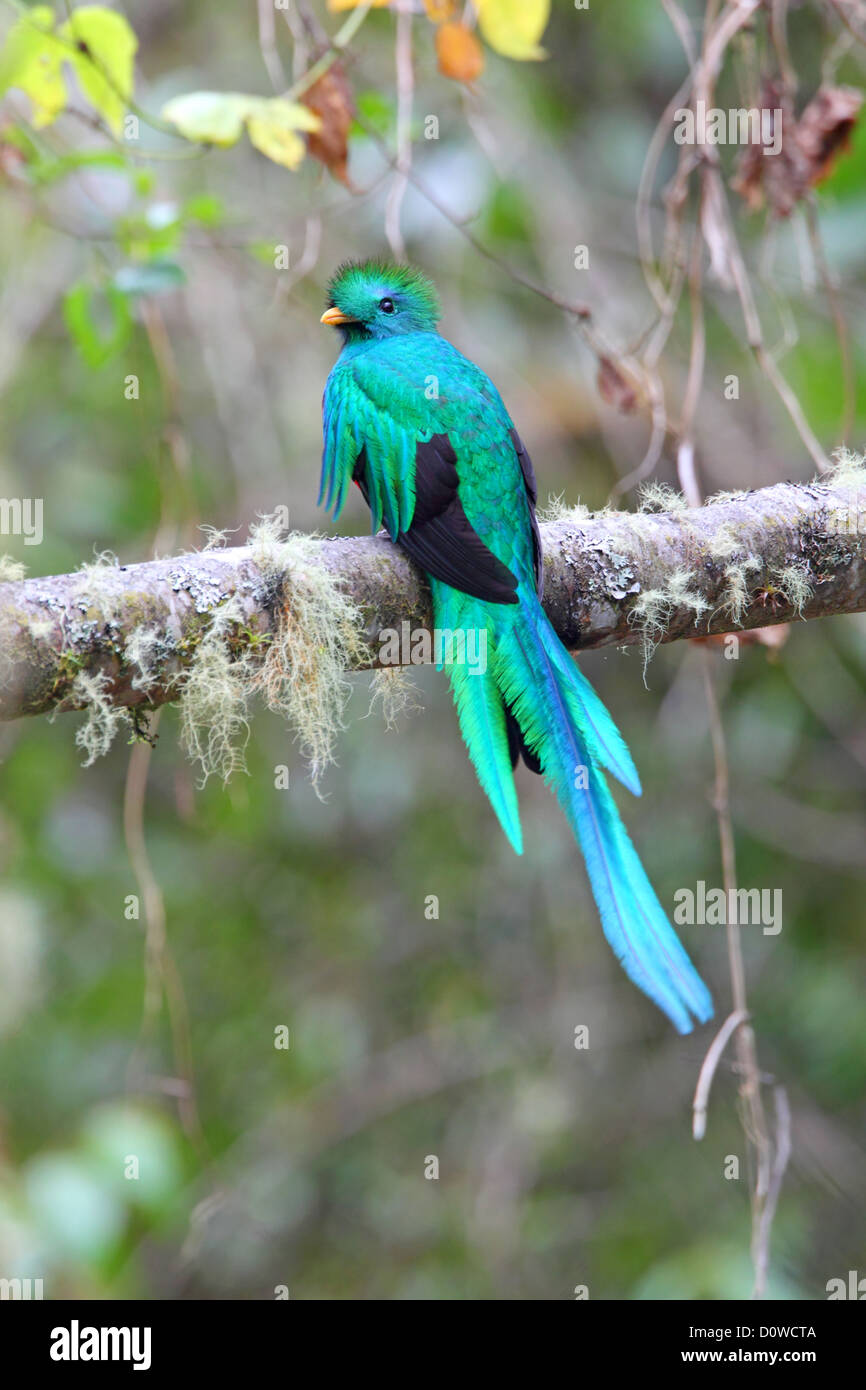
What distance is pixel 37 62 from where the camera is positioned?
2.50 metres

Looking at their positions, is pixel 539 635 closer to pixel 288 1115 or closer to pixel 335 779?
pixel 335 779

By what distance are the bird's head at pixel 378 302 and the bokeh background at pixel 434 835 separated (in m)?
0.96

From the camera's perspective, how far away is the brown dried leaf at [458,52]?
2.64 meters

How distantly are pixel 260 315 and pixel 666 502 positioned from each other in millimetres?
2550

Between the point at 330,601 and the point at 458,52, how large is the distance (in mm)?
1363

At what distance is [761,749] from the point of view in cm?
420

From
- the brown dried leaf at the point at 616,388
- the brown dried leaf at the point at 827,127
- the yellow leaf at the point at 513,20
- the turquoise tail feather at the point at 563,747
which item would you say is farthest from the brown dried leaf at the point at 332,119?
the turquoise tail feather at the point at 563,747

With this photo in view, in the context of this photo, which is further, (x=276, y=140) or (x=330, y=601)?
(x=276, y=140)

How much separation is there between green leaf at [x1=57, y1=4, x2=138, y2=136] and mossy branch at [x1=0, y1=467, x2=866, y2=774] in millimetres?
1095

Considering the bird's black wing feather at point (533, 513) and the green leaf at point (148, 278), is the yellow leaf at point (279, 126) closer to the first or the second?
the green leaf at point (148, 278)

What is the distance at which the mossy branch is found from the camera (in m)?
1.72

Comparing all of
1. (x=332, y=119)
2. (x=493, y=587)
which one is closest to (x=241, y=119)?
(x=332, y=119)

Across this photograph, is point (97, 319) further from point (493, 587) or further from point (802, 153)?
point (802, 153)
